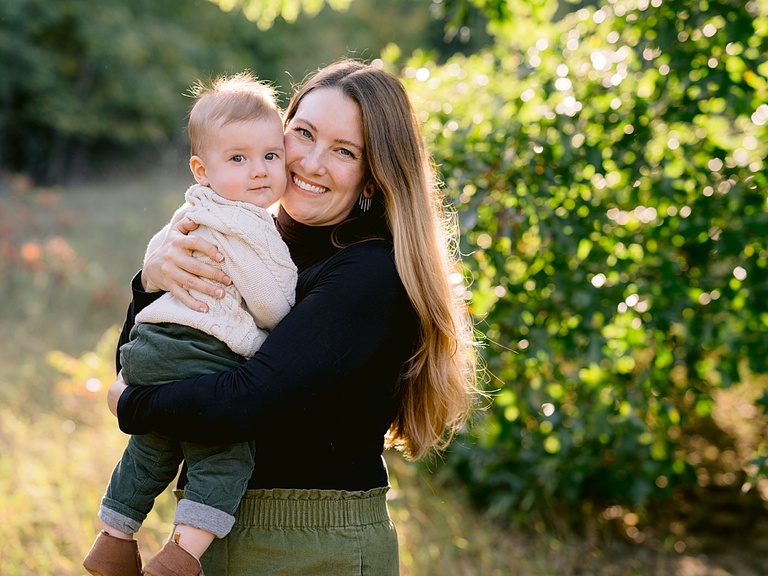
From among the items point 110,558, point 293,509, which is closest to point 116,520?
point 110,558

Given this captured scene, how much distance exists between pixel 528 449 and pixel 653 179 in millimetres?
1784

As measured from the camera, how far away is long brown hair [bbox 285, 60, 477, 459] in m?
1.93

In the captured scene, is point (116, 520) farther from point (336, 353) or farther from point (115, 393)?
point (336, 353)

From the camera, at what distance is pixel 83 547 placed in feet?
13.5

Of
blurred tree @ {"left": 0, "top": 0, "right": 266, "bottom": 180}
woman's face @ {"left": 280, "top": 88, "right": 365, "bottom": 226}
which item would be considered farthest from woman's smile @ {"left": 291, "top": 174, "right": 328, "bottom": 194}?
blurred tree @ {"left": 0, "top": 0, "right": 266, "bottom": 180}

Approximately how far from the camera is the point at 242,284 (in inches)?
71.4

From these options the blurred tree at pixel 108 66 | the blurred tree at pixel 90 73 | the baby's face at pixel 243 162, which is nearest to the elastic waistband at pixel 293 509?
the baby's face at pixel 243 162

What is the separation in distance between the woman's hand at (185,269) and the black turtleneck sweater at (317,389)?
10 cm

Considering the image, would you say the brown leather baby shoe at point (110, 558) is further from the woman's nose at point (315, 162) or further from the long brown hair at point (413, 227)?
the woman's nose at point (315, 162)

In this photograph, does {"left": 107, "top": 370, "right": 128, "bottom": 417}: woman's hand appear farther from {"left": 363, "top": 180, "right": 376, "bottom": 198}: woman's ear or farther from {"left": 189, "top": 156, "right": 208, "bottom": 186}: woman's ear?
{"left": 363, "top": 180, "right": 376, "bottom": 198}: woman's ear

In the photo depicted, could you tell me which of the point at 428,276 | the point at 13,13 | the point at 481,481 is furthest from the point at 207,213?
the point at 13,13

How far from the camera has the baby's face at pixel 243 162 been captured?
6.31 ft

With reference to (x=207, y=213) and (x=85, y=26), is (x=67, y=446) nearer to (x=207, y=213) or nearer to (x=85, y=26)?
(x=207, y=213)

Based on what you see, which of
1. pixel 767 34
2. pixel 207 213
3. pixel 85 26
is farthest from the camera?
pixel 85 26
